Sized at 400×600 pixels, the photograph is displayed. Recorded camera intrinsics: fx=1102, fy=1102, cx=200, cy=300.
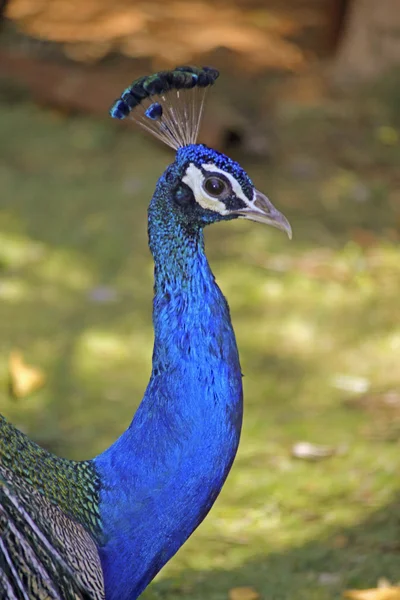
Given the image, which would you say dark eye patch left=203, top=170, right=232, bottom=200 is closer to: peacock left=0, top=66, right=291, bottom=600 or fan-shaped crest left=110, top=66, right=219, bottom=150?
peacock left=0, top=66, right=291, bottom=600

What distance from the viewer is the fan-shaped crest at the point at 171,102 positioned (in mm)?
2027

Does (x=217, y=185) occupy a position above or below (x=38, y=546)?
above

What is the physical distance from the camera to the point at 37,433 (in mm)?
3084

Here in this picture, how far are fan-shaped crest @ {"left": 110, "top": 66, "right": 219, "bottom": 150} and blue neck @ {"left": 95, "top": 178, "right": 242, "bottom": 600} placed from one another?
14 cm

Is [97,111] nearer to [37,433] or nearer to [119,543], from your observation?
[37,433]

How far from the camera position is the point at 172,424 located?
195 centimetres

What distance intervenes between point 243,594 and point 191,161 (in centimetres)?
98

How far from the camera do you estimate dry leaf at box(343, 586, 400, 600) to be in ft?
7.43

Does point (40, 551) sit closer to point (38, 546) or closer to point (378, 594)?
point (38, 546)

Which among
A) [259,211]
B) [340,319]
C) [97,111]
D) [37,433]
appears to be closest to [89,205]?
[97,111]

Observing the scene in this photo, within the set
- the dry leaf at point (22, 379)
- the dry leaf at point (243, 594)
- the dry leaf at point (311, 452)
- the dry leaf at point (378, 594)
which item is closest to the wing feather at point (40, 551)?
the dry leaf at point (243, 594)

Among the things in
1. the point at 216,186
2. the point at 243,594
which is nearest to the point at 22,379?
the point at 243,594

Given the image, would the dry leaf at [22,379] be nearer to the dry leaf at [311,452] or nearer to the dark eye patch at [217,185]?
the dry leaf at [311,452]

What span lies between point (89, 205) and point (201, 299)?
264 centimetres
